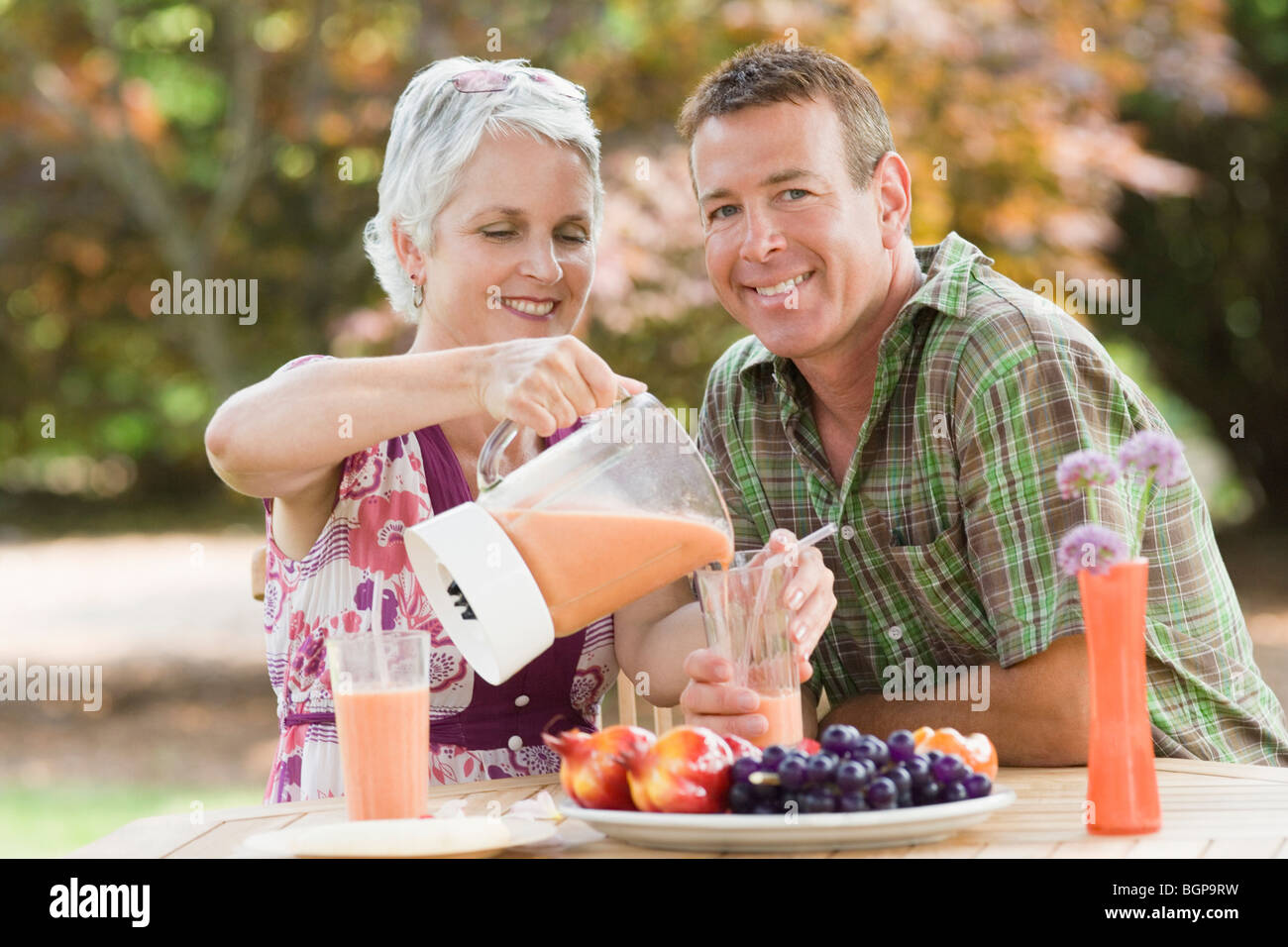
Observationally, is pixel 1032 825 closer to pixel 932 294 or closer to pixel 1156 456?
pixel 1156 456

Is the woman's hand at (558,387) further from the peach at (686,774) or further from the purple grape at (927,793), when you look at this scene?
the purple grape at (927,793)

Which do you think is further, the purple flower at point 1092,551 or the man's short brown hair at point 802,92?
the man's short brown hair at point 802,92

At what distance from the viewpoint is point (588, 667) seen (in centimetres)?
232

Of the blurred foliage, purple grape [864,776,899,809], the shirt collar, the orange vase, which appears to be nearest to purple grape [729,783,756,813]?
purple grape [864,776,899,809]

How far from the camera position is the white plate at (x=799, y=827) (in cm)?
138

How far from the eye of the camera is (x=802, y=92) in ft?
7.88

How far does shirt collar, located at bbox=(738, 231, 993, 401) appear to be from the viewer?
2332 mm

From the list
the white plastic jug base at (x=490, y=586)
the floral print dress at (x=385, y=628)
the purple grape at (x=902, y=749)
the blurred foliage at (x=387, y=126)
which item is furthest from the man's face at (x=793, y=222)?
the blurred foliage at (x=387, y=126)

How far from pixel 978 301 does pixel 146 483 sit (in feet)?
40.6

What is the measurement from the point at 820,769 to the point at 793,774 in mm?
26

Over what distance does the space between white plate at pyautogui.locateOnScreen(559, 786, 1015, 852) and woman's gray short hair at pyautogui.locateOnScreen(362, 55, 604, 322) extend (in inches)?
45.1

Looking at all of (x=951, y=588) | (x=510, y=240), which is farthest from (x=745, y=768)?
(x=510, y=240)
